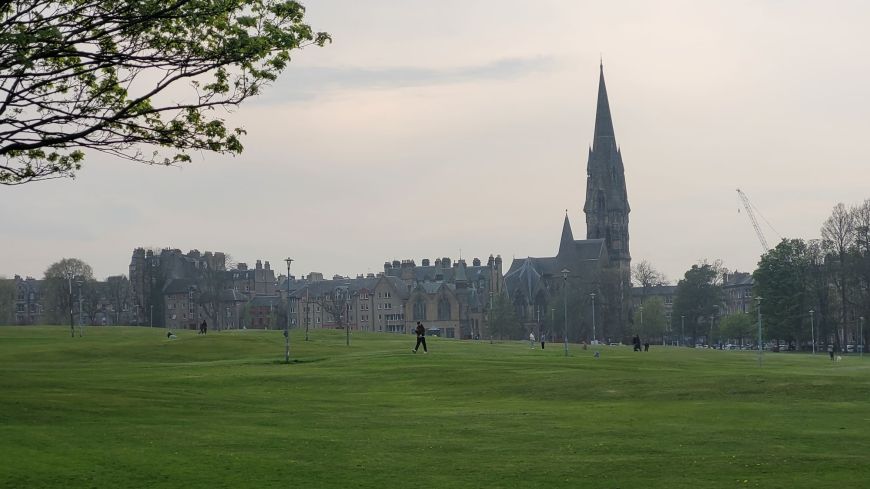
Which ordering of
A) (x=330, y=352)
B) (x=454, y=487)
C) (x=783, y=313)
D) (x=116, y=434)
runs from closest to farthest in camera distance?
1. (x=454, y=487)
2. (x=116, y=434)
3. (x=330, y=352)
4. (x=783, y=313)

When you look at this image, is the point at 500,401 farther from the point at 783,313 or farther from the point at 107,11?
the point at 783,313

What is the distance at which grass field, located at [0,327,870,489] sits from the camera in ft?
87.5

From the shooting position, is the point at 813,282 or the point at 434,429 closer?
the point at 434,429

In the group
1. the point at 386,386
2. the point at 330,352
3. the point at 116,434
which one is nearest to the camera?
the point at 116,434

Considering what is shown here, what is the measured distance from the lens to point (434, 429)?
3578 cm

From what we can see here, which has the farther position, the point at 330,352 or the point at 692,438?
the point at 330,352

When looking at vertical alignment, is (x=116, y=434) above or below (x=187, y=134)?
below

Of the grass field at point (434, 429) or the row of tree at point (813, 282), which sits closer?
the grass field at point (434, 429)

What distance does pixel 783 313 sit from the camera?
160000 mm

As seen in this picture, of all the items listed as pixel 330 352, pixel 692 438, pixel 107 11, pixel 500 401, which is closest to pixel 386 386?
pixel 500 401

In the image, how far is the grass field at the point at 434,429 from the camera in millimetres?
26672

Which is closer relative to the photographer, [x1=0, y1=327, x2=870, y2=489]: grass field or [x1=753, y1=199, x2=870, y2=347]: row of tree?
[x1=0, y1=327, x2=870, y2=489]: grass field

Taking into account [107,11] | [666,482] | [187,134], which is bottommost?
[666,482]

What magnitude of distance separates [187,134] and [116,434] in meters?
8.52
